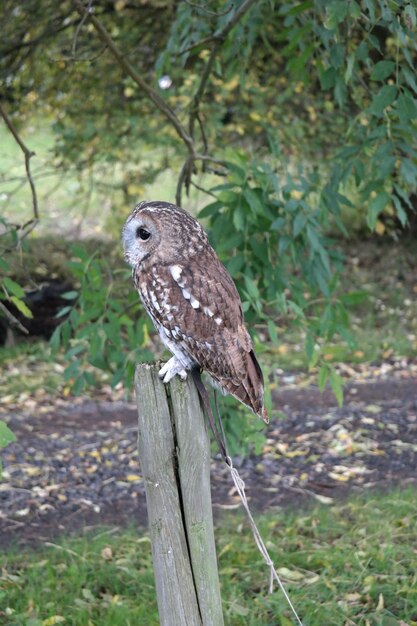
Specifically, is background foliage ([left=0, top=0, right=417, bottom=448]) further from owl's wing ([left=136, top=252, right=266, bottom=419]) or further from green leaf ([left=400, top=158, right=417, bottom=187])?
owl's wing ([left=136, top=252, right=266, bottom=419])

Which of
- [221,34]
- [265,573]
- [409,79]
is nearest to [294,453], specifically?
[265,573]

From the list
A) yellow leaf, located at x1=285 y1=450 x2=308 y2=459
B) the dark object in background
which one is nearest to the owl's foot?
yellow leaf, located at x1=285 y1=450 x2=308 y2=459

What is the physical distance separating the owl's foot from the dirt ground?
264 cm

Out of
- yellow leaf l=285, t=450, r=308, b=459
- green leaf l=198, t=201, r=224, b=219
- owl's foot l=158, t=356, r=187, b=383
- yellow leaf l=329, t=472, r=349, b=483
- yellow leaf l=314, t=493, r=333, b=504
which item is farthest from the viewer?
yellow leaf l=285, t=450, r=308, b=459

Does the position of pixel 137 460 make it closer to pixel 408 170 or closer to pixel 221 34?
pixel 221 34

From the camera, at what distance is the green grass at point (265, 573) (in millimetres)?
3734

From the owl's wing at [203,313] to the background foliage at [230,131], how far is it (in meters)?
0.95

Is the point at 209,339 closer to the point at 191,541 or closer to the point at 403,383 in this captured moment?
the point at 191,541

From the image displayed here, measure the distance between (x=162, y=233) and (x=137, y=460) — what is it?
363 centimetres

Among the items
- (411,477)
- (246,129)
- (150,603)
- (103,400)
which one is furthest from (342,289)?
(150,603)

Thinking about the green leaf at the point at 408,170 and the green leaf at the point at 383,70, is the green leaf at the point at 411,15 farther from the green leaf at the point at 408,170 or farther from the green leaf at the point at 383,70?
the green leaf at the point at 408,170

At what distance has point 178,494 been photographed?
2537mm

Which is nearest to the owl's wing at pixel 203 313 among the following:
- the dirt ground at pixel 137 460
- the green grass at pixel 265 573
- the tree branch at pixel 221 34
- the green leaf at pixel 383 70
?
the green leaf at pixel 383 70

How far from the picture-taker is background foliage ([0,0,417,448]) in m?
3.82
